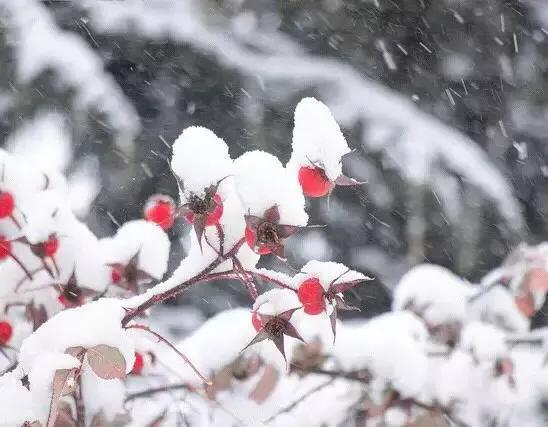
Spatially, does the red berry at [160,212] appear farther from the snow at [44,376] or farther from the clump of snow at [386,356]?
the clump of snow at [386,356]

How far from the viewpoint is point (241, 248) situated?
0.68 metres

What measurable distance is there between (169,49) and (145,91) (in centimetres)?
21

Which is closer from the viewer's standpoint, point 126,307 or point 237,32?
point 126,307

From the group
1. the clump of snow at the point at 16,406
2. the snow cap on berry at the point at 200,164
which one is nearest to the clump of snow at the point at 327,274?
the snow cap on berry at the point at 200,164

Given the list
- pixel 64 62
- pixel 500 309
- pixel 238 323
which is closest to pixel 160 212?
pixel 238 323

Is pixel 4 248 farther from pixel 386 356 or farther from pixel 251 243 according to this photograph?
pixel 386 356

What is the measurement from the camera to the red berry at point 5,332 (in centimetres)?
92

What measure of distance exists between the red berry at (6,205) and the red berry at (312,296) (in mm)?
440

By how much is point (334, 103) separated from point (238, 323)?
221cm

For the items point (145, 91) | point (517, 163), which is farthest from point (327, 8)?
point (517, 163)

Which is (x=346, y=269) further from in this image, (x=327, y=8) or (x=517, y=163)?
(x=517, y=163)

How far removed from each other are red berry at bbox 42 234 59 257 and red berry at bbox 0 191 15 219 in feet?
0.18

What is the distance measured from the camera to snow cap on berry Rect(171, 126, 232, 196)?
63cm

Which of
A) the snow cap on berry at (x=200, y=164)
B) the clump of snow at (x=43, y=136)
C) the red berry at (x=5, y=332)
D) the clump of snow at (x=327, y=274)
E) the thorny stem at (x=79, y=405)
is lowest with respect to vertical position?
the clump of snow at (x=43, y=136)
